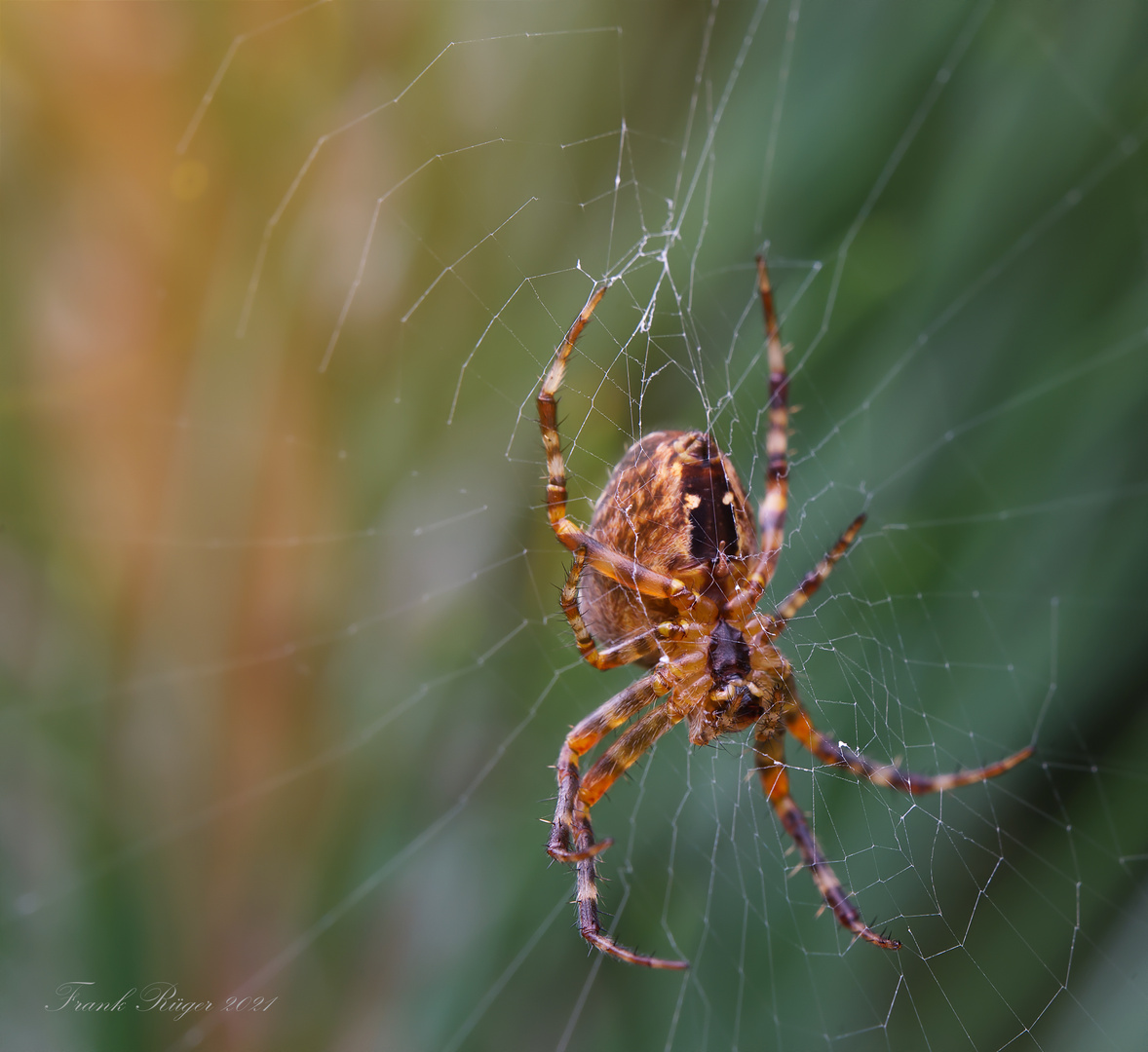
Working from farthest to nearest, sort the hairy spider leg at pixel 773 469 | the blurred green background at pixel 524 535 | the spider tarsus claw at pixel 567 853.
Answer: the blurred green background at pixel 524 535, the hairy spider leg at pixel 773 469, the spider tarsus claw at pixel 567 853

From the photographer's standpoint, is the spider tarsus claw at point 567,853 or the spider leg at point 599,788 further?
the spider leg at point 599,788

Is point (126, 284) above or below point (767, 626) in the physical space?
above

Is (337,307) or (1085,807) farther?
(337,307)

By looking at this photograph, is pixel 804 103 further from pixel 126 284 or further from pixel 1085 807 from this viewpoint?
pixel 1085 807

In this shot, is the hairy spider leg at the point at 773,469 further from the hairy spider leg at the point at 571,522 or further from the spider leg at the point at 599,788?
the spider leg at the point at 599,788

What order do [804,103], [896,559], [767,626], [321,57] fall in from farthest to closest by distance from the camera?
1. [321,57]
2. [804,103]
3. [896,559]
4. [767,626]

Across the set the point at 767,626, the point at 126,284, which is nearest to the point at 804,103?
the point at 767,626
